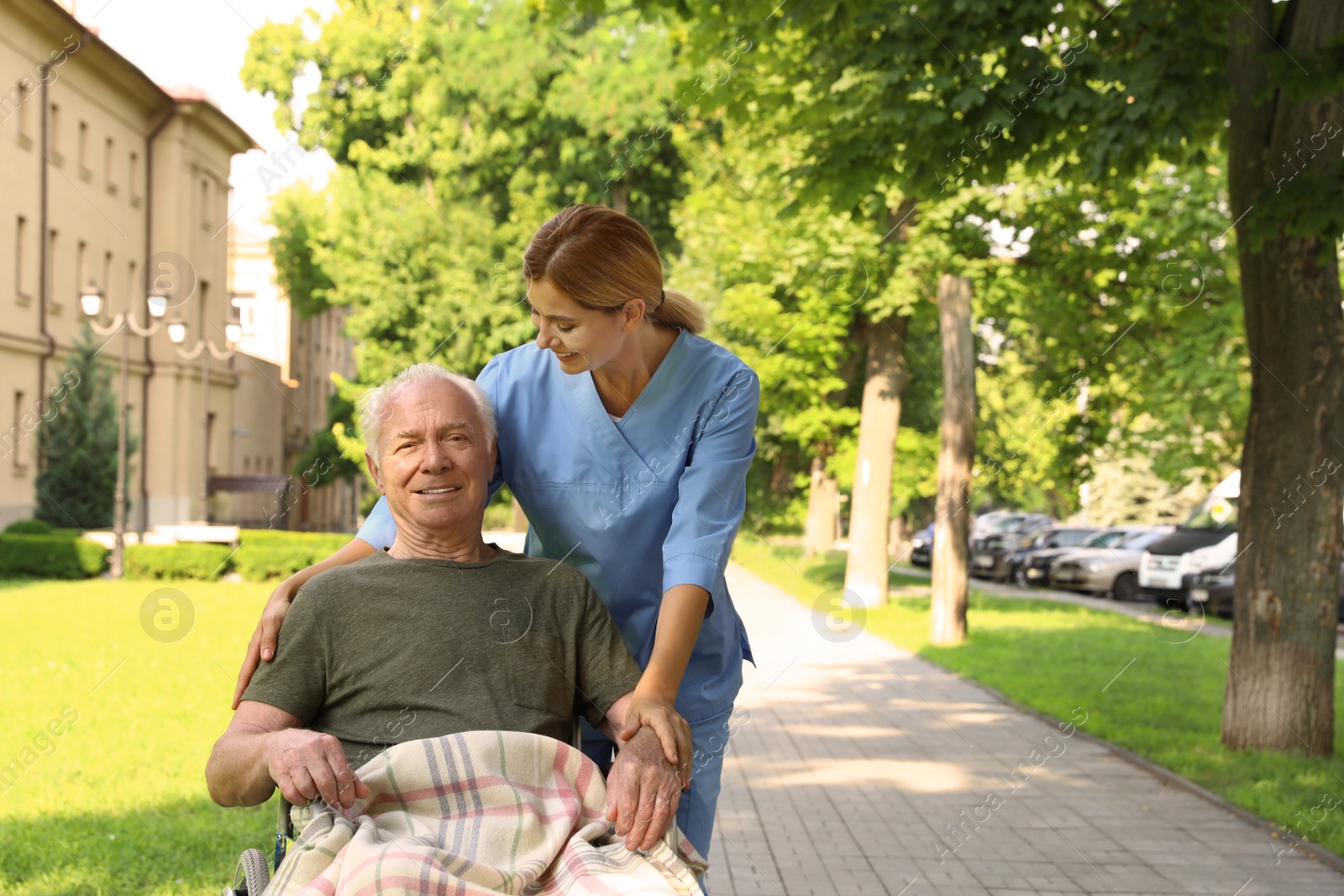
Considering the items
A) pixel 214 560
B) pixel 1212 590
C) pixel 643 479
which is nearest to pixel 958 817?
pixel 643 479

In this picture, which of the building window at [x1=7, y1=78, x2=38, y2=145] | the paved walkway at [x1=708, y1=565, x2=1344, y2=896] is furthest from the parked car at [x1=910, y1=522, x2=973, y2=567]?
the paved walkway at [x1=708, y1=565, x2=1344, y2=896]

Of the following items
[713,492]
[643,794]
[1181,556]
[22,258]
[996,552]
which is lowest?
[996,552]

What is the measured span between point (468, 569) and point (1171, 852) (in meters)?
4.39

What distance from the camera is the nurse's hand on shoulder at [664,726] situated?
8.59 feet

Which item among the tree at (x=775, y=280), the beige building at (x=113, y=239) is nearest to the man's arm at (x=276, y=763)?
the tree at (x=775, y=280)

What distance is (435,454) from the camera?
9.67 ft

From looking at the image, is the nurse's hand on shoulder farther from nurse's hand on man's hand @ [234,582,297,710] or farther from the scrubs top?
nurse's hand on man's hand @ [234,582,297,710]

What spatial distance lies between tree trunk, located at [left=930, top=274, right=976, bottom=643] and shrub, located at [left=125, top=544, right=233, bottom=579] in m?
11.7

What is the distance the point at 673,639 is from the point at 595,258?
2.45 feet

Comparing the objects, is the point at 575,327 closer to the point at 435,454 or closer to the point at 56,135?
the point at 435,454

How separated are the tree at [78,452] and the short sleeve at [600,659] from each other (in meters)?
27.6

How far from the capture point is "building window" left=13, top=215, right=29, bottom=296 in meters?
28.2

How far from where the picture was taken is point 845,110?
27.5 ft

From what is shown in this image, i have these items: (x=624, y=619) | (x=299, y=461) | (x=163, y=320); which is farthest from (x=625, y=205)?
(x=624, y=619)
